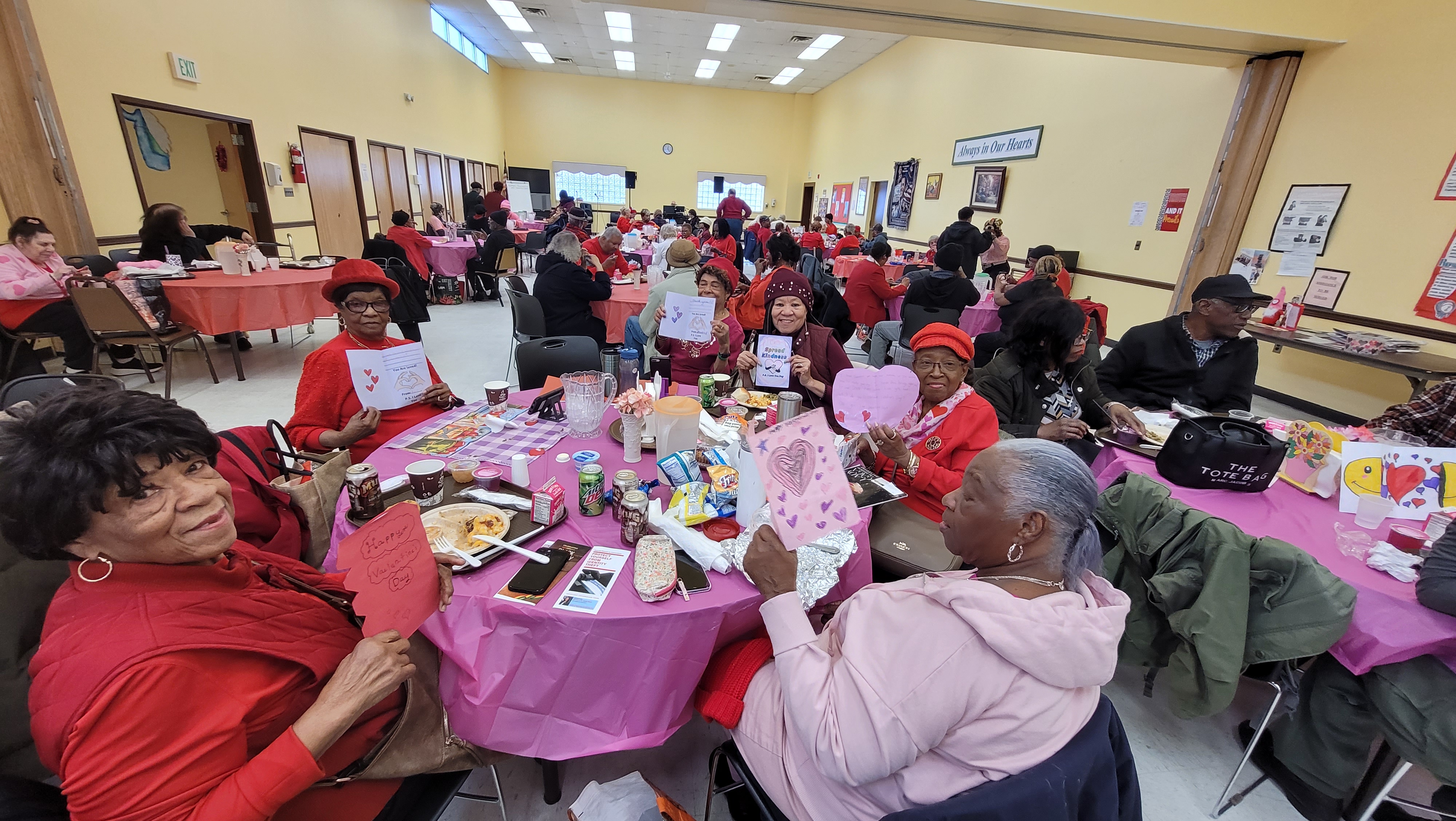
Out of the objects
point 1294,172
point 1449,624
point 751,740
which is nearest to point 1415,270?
point 1294,172

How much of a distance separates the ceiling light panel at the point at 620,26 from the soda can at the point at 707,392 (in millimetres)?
11174

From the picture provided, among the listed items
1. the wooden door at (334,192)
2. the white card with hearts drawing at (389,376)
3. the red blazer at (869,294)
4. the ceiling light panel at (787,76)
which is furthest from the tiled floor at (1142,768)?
the ceiling light panel at (787,76)

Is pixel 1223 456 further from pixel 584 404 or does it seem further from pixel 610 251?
pixel 610 251

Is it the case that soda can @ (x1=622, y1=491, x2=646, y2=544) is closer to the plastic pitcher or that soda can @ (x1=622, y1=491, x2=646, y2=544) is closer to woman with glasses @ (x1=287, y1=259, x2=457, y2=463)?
the plastic pitcher

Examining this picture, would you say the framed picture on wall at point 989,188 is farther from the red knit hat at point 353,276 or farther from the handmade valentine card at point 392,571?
the handmade valentine card at point 392,571

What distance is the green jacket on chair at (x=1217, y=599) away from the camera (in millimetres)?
1526

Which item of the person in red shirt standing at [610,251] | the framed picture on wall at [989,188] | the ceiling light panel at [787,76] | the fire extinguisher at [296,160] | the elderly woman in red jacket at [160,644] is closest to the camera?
the elderly woman in red jacket at [160,644]

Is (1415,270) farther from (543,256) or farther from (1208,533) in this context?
(543,256)

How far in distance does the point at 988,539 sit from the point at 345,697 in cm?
129

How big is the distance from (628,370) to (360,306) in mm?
1140

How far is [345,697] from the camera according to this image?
101 centimetres

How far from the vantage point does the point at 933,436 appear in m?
2.21

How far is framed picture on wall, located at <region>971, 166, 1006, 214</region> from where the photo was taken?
31.1ft

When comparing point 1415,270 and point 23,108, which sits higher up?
point 23,108
